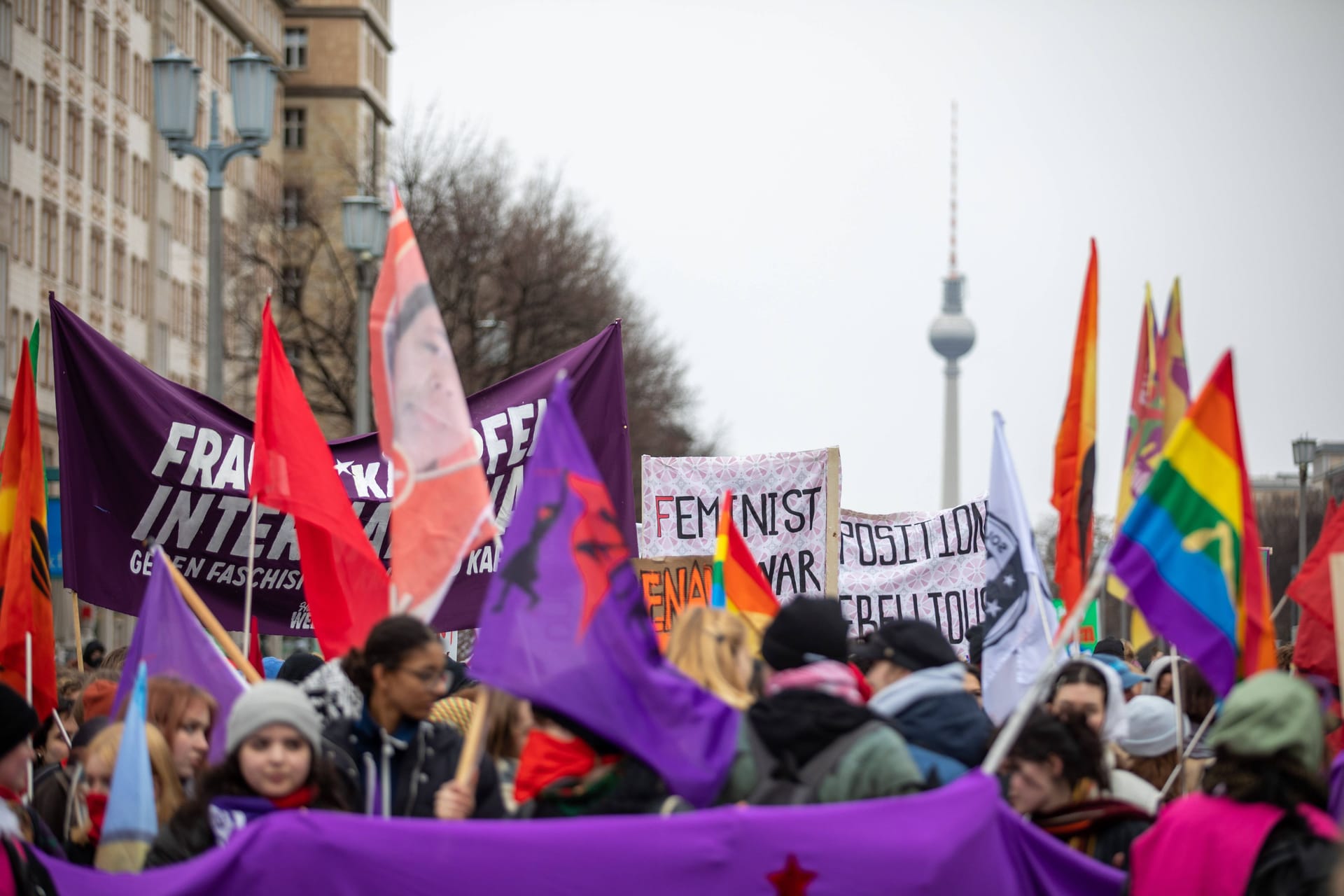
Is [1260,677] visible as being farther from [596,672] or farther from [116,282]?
[116,282]

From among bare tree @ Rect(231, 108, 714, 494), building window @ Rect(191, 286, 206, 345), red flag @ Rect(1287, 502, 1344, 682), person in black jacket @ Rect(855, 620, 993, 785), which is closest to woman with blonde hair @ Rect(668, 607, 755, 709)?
person in black jacket @ Rect(855, 620, 993, 785)

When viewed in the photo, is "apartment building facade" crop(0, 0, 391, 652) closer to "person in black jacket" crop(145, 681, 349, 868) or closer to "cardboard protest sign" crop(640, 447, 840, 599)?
"cardboard protest sign" crop(640, 447, 840, 599)

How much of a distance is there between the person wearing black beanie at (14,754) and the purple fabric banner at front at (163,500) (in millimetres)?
3476

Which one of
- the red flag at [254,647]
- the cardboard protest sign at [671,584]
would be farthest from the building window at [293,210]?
the red flag at [254,647]

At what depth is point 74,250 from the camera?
5141 centimetres

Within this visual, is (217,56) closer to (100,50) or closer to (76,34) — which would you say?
(100,50)

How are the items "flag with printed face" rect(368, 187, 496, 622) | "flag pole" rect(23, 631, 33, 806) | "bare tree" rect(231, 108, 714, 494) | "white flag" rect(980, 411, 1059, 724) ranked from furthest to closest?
"bare tree" rect(231, 108, 714, 494) < "flag pole" rect(23, 631, 33, 806) < "white flag" rect(980, 411, 1059, 724) < "flag with printed face" rect(368, 187, 496, 622)

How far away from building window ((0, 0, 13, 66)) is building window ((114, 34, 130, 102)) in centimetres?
937

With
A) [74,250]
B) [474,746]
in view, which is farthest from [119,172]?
[474,746]

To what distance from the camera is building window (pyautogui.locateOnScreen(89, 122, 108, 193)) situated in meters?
53.1

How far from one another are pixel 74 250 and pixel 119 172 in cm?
491

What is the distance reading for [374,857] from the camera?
5.46 meters

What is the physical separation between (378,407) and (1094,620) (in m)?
11.5

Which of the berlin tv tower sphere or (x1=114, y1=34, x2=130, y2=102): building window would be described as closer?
(x1=114, y1=34, x2=130, y2=102): building window
